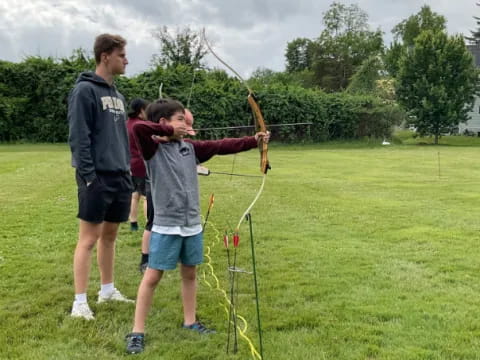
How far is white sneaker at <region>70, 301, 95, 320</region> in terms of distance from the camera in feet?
11.5

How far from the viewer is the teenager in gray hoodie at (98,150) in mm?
3322

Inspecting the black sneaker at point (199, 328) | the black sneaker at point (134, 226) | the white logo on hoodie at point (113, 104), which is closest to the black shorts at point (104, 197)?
the white logo on hoodie at point (113, 104)

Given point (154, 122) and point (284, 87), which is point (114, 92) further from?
point (284, 87)

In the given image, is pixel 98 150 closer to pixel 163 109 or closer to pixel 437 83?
→ pixel 163 109

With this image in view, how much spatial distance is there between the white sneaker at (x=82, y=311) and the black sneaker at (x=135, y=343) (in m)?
0.55

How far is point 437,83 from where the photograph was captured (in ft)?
109

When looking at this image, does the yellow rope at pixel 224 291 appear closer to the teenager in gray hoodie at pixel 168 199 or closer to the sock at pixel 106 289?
the teenager in gray hoodie at pixel 168 199

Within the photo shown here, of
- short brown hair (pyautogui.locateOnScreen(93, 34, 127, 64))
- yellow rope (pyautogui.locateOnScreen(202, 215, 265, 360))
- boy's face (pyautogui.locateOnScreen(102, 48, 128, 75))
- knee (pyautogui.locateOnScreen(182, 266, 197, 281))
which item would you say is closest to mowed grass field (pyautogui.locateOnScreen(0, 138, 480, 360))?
yellow rope (pyautogui.locateOnScreen(202, 215, 265, 360))

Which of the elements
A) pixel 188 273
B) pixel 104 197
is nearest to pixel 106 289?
pixel 104 197

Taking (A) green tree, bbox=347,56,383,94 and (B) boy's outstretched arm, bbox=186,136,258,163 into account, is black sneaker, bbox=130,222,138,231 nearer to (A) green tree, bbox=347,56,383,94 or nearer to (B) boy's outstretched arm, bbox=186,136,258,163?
(B) boy's outstretched arm, bbox=186,136,258,163

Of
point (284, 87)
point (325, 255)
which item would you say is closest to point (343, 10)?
point (284, 87)

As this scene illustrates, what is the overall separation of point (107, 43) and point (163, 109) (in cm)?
72

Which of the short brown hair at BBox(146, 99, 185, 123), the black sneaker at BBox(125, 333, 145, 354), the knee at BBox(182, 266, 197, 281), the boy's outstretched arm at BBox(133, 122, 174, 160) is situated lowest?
the black sneaker at BBox(125, 333, 145, 354)

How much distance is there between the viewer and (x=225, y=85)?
2664 centimetres
